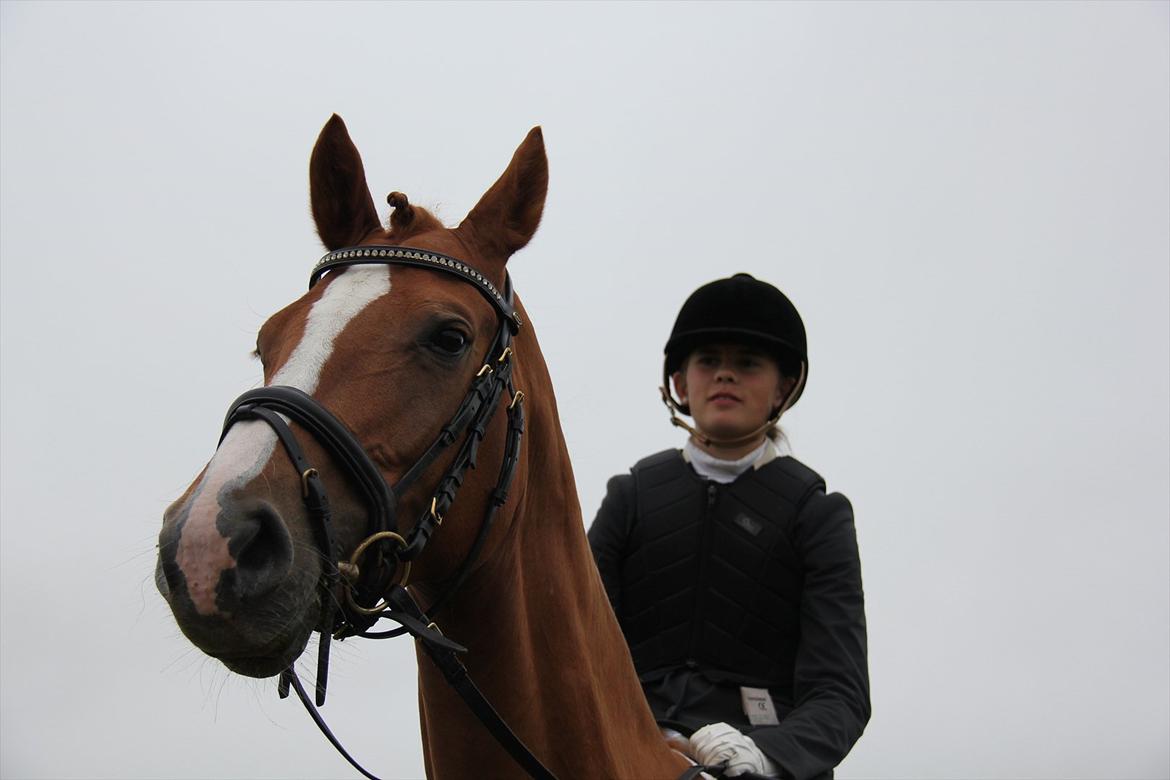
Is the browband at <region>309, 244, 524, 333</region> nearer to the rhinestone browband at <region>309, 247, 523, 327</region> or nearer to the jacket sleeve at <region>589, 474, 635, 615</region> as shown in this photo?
the rhinestone browband at <region>309, 247, 523, 327</region>

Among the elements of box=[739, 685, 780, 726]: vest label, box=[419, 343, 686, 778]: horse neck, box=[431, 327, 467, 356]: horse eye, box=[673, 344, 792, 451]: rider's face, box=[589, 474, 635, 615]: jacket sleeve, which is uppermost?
box=[673, 344, 792, 451]: rider's face

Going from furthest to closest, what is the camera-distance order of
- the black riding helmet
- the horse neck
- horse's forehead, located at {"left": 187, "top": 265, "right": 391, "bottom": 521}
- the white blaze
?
the black riding helmet → the horse neck → horse's forehead, located at {"left": 187, "top": 265, "right": 391, "bottom": 521} → the white blaze

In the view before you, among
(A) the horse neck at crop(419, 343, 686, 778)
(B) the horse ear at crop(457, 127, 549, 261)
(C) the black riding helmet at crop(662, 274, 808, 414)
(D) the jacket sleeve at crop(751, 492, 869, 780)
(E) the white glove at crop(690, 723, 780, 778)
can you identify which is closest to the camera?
(A) the horse neck at crop(419, 343, 686, 778)

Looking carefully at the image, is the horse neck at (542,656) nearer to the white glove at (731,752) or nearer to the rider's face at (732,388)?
the white glove at (731,752)

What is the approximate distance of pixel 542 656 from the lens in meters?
3.06

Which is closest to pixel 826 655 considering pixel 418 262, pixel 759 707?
pixel 759 707

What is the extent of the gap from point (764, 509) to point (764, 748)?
116 centimetres

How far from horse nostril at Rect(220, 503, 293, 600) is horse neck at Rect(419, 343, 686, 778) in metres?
0.80

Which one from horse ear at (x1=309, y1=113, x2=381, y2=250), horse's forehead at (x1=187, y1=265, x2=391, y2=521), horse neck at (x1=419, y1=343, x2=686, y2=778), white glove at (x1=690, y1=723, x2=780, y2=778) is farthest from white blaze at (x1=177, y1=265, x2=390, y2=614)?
white glove at (x1=690, y1=723, x2=780, y2=778)

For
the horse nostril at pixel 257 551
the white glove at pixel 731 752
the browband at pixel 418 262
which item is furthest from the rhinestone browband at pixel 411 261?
the white glove at pixel 731 752

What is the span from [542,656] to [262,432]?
45.6 inches

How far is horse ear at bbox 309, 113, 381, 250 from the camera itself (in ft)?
10.8

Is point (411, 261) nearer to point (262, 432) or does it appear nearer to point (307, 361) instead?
point (307, 361)

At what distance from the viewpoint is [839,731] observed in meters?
3.78
